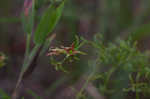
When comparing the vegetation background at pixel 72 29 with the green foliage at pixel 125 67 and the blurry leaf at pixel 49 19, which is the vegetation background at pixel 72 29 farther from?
the blurry leaf at pixel 49 19

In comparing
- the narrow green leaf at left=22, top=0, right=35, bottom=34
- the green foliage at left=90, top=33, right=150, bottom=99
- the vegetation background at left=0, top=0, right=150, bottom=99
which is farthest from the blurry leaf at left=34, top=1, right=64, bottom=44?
the vegetation background at left=0, top=0, right=150, bottom=99

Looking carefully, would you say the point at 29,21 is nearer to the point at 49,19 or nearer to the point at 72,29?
the point at 49,19

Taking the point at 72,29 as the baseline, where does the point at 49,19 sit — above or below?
above

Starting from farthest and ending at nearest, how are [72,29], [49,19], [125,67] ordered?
[72,29], [125,67], [49,19]

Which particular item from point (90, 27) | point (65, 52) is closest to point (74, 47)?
point (65, 52)

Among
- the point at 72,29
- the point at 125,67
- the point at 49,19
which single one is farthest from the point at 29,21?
the point at 72,29

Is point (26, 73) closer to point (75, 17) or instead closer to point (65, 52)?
point (65, 52)

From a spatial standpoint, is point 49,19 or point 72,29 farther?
point 72,29

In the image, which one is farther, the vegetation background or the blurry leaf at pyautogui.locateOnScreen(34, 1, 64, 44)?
the vegetation background

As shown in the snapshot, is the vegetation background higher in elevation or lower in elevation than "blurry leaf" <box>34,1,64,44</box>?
lower

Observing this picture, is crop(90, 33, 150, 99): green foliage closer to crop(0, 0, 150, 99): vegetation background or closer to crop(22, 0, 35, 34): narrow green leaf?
crop(22, 0, 35, 34): narrow green leaf

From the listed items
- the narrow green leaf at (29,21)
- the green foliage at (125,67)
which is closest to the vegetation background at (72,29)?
the green foliage at (125,67)

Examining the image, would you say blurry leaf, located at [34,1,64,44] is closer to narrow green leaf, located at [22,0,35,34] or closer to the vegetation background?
narrow green leaf, located at [22,0,35,34]
